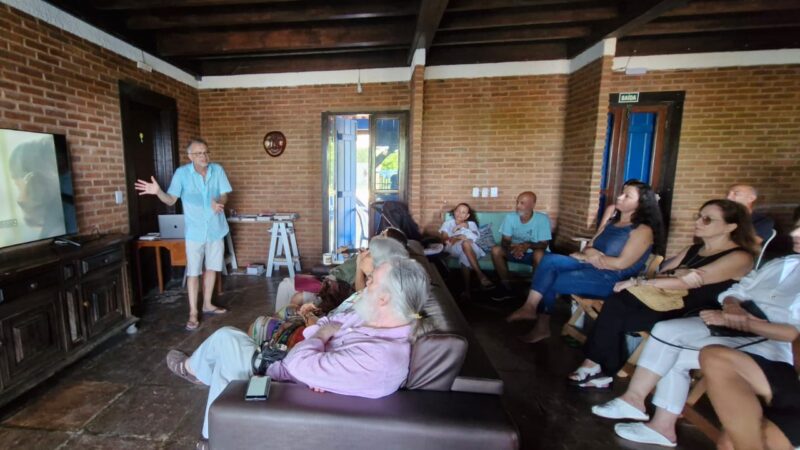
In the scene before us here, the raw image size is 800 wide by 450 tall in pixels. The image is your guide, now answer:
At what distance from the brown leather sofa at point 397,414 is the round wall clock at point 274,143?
419 cm

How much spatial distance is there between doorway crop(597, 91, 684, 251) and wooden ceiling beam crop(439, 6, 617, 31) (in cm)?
118

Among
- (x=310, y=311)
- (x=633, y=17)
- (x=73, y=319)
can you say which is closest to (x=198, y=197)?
(x=73, y=319)

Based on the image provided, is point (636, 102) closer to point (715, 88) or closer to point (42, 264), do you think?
point (715, 88)

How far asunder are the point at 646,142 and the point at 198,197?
16.5 ft

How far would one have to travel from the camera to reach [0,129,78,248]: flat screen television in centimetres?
233

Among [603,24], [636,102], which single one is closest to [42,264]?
[603,24]

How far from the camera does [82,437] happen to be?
6.06ft

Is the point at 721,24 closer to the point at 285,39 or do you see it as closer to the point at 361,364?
the point at 285,39

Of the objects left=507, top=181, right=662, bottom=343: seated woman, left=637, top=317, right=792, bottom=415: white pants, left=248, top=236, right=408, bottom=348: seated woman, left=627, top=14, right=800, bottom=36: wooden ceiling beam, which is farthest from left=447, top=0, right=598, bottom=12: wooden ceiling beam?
left=637, top=317, right=792, bottom=415: white pants

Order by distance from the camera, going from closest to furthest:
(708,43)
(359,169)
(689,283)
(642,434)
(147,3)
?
(642,434) < (689,283) < (147,3) < (708,43) < (359,169)

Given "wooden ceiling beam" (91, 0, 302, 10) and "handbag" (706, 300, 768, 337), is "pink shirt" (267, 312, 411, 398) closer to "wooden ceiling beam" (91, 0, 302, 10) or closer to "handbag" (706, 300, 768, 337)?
"handbag" (706, 300, 768, 337)

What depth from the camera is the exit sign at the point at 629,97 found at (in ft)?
13.8

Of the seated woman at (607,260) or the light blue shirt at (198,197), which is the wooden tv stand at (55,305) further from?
the seated woman at (607,260)

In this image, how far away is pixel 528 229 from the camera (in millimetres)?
4152
